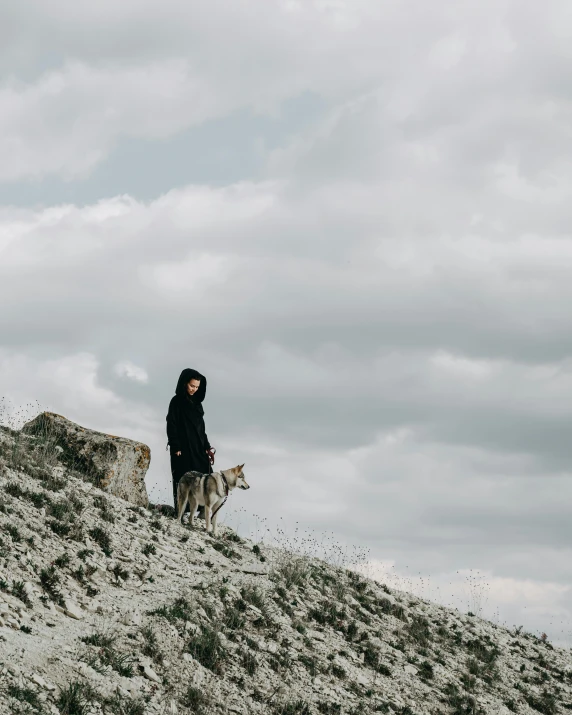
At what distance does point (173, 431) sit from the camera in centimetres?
1783

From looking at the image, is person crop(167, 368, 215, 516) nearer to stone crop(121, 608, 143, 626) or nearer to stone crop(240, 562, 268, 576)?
stone crop(240, 562, 268, 576)

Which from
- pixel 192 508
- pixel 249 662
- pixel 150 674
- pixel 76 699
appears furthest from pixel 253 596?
pixel 76 699

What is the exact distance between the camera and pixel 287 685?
11406 millimetres

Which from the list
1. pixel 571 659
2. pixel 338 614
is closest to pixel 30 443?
pixel 338 614

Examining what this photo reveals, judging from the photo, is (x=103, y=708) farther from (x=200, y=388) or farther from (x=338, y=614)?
(x=200, y=388)

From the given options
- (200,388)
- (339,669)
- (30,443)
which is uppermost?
(200,388)

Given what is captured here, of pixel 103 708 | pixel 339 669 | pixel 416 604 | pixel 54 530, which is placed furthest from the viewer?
pixel 416 604

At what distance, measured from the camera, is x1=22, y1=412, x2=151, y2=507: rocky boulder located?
1727 cm

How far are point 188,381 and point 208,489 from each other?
256 centimetres

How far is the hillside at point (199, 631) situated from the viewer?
971 cm

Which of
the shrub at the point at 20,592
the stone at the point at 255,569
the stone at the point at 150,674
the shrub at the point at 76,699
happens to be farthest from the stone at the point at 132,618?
the stone at the point at 255,569

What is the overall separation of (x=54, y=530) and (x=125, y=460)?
4354 mm

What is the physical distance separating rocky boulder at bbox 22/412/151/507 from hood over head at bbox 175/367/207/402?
1569mm

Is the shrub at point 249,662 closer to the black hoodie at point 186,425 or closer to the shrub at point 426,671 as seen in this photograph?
the shrub at point 426,671
